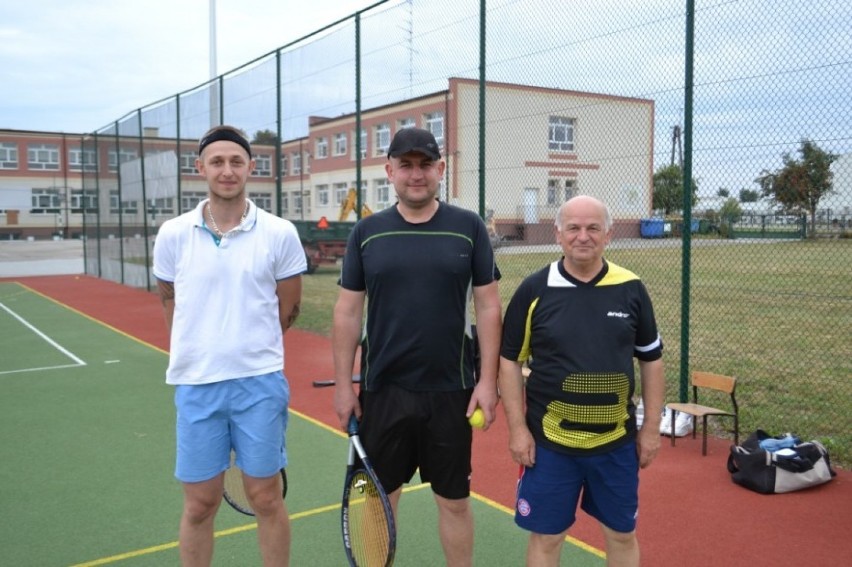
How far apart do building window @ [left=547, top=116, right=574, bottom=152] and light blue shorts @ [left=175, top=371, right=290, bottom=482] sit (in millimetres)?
5026

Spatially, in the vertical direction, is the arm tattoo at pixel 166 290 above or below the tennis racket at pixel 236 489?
above

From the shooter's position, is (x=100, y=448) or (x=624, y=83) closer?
(x=100, y=448)

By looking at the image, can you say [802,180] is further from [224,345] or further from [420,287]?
[224,345]

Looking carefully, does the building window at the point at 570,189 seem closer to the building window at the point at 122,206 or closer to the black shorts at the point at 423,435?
the black shorts at the point at 423,435

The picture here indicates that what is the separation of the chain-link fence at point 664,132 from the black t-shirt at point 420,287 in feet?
11.7

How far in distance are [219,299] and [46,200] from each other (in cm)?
5675

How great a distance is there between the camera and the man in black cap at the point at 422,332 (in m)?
2.85

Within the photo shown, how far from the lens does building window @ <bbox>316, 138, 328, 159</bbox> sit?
13224mm

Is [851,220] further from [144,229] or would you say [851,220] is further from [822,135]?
[144,229]

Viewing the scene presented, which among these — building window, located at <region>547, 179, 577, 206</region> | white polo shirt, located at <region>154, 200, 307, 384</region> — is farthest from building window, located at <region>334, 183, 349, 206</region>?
white polo shirt, located at <region>154, 200, 307, 384</region>

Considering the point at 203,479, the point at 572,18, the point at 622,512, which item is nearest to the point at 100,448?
the point at 203,479

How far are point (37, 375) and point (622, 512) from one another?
300 inches

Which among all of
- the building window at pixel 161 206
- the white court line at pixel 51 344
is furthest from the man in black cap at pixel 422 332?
the building window at pixel 161 206

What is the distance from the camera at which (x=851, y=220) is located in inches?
213
